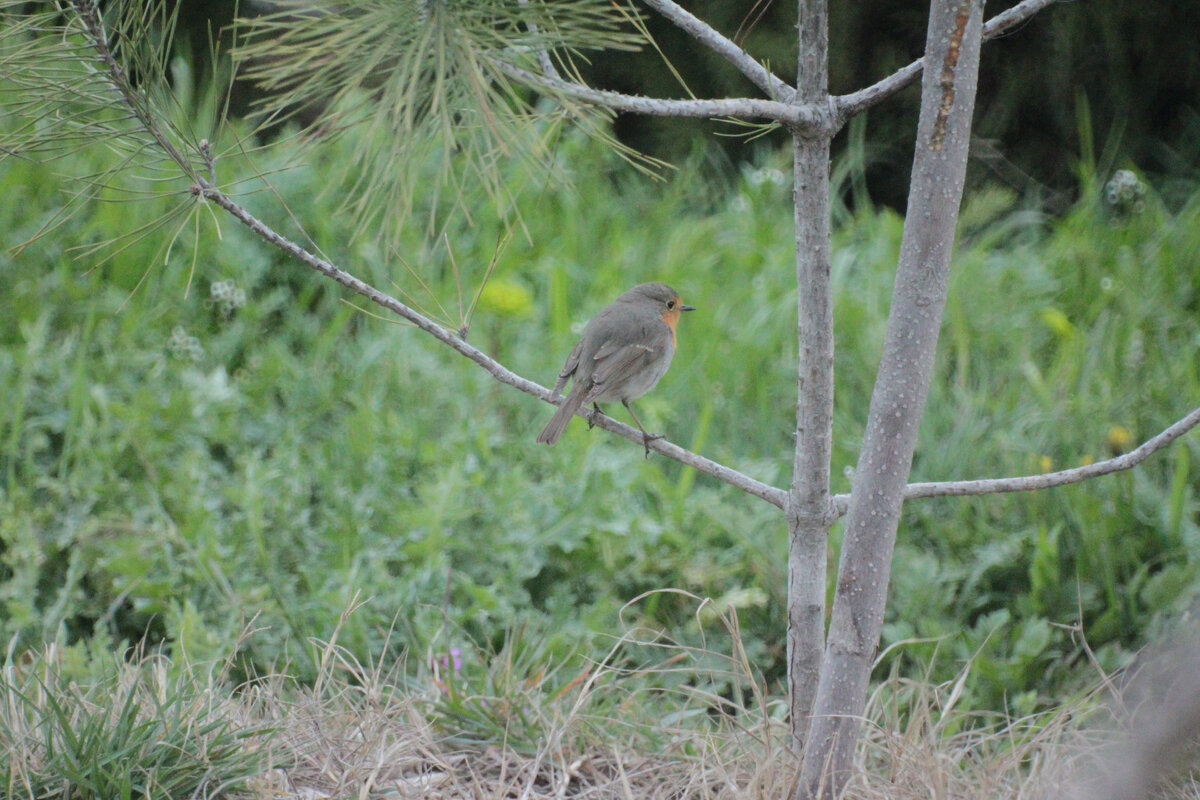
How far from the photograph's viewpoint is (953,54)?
1.59m

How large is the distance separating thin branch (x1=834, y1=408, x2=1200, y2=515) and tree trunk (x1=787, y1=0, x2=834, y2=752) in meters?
0.08

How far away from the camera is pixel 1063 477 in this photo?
176cm

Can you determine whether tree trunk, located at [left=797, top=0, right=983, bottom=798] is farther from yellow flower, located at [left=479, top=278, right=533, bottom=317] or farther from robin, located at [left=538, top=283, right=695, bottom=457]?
yellow flower, located at [left=479, top=278, right=533, bottom=317]

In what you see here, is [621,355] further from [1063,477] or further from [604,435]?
[1063,477]

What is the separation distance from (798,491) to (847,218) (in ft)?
11.4

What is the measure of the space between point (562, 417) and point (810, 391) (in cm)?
106

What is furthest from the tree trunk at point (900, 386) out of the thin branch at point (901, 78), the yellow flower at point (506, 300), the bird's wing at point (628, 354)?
the yellow flower at point (506, 300)

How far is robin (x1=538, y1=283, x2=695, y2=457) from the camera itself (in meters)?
2.86

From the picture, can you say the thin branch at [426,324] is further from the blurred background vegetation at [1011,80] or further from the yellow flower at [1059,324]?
the blurred background vegetation at [1011,80]

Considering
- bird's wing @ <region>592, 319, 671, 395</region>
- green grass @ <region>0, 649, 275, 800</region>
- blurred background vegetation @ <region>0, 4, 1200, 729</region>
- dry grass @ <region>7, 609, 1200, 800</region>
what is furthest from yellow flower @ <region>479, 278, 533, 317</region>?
green grass @ <region>0, 649, 275, 800</region>

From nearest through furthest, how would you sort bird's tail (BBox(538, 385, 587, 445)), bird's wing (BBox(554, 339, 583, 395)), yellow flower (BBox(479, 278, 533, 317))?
bird's tail (BBox(538, 385, 587, 445)) → bird's wing (BBox(554, 339, 583, 395)) → yellow flower (BBox(479, 278, 533, 317))

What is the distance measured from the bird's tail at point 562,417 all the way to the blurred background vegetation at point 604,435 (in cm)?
41

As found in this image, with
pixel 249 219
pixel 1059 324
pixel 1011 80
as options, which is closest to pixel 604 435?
pixel 1059 324

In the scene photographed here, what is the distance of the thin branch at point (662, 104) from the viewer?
1.49m
